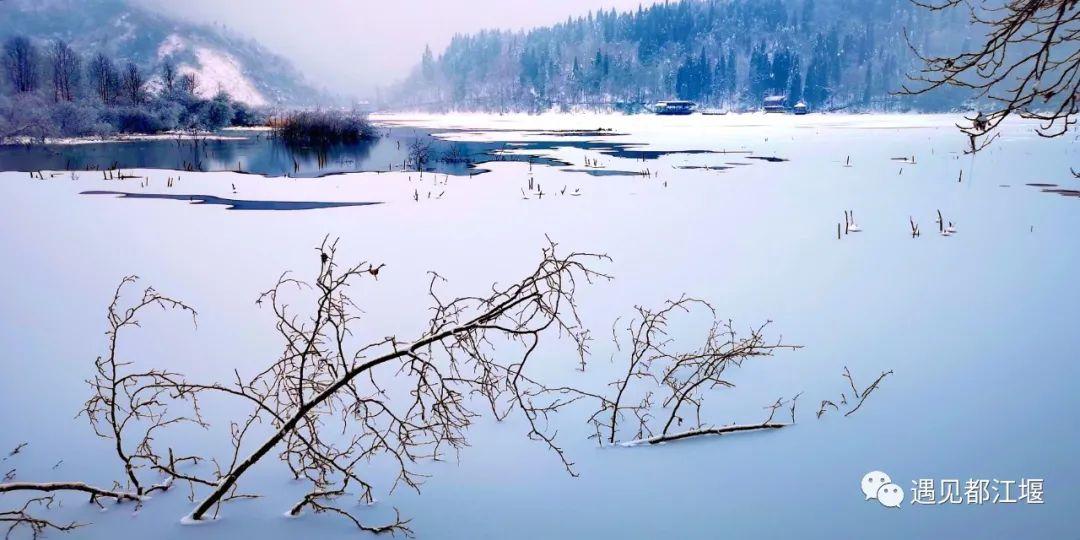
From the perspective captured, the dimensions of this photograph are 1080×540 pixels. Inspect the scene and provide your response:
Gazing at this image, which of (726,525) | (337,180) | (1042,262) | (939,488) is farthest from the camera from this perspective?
(337,180)

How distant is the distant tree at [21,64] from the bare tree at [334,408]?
100m

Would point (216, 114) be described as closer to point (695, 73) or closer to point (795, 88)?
point (695, 73)

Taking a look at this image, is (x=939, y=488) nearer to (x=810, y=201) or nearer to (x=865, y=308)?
(x=865, y=308)

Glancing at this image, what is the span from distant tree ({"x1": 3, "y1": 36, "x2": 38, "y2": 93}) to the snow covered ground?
87.3 meters

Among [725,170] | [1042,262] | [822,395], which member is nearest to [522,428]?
[822,395]

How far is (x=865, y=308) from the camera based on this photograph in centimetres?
707

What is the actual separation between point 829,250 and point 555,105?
147535 millimetres

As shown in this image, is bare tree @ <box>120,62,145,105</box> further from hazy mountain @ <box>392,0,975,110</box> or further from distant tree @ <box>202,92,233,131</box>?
hazy mountain @ <box>392,0,975,110</box>

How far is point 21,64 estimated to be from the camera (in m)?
81.9

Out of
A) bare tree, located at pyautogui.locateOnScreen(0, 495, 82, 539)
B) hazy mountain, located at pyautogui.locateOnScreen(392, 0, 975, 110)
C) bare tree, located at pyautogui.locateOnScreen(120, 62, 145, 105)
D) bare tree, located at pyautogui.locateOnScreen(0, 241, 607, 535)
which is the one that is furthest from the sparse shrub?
hazy mountain, located at pyautogui.locateOnScreen(392, 0, 975, 110)

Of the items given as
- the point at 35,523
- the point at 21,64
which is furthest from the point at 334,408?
the point at 21,64

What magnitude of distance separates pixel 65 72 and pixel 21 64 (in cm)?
937

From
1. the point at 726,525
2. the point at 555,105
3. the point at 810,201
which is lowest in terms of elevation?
the point at 726,525

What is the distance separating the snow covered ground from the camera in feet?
11.3
